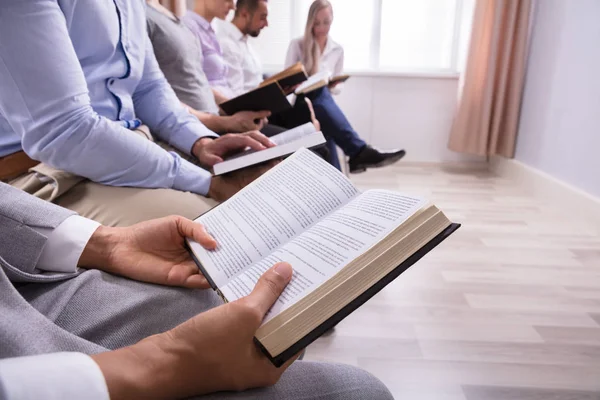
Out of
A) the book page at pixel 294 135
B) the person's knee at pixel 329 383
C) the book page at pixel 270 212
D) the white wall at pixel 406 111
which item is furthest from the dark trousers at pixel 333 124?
the person's knee at pixel 329 383

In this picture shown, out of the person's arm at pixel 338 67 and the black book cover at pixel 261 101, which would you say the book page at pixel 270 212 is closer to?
the black book cover at pixel 261 101

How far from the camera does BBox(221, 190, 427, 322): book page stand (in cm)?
41

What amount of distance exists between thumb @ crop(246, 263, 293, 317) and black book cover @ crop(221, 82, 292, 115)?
75 cm

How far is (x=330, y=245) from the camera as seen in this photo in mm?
448

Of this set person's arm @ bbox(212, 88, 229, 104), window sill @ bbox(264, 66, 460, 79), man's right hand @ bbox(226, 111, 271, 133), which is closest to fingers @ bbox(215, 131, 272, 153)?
man's right hand @ bbox(226, 111, 271, 133)

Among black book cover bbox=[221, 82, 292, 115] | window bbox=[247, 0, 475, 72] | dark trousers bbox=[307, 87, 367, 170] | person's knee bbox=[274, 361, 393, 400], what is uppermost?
window bbox=[247, 0, 475, 72]

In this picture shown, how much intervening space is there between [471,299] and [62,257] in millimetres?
1276

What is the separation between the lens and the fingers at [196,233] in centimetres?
52

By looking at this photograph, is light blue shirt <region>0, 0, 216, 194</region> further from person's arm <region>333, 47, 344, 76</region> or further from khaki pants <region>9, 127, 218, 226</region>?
person's arm <region>333, 47, 344, 76</region>

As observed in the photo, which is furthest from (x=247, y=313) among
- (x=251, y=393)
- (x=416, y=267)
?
(x=416, y=267)

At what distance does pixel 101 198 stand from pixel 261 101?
569 mm

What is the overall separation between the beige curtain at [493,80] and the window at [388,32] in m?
0.28

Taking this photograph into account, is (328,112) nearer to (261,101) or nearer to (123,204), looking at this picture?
(261,101)

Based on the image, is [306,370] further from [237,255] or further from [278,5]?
[278,5]
